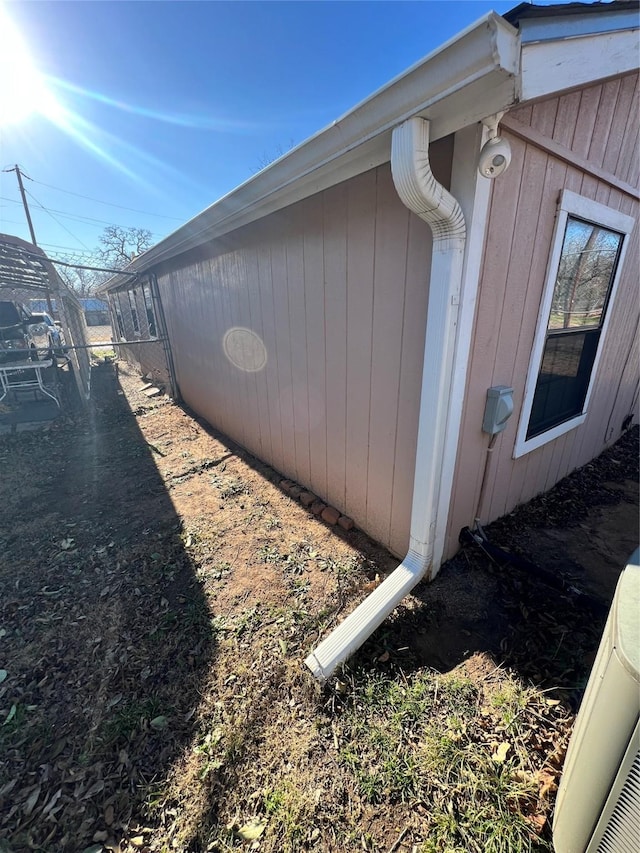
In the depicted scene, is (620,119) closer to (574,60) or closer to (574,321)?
(574,321)

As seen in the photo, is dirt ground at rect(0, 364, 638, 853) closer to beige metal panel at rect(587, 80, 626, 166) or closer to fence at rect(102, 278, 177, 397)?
beige metal panel at rect(587, 80, 626, 166)

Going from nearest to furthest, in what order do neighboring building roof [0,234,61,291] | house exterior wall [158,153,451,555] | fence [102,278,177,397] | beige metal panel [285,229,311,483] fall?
1. house exterior wall [158,153,451,555]
2. beige metal panel [285,229,311,483]
3. neighboring building roof [0,234,61,291]
4. fence [102,278,177,397]

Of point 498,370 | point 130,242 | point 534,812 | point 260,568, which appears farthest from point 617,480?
point 130,242

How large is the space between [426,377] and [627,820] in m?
1.58

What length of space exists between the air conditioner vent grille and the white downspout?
1043 mm

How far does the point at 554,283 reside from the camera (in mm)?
2191

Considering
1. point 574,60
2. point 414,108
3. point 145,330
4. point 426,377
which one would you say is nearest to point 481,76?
point 414,108

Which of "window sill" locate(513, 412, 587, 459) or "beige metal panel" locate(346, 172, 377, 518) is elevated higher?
"beige metal panel" locate(346, 172, 377, 518)

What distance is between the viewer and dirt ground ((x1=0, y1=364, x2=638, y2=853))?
1323 millimetres

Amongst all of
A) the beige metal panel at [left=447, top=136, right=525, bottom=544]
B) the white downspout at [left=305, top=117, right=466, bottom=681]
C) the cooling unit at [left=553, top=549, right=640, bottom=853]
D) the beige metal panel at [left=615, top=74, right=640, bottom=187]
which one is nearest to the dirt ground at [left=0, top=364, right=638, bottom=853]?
the white downspout at [left=305, top=117, right=466, bottom=681]

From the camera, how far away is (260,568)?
8.00 ft

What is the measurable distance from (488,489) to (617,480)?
2157 mm

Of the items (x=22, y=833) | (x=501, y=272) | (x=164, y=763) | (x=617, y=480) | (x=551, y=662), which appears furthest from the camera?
(x=617, y=480)

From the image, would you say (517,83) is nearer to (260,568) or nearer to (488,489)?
(488,489)
